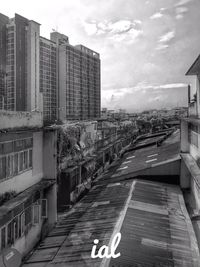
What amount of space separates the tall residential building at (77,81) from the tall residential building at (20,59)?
531 centimetres

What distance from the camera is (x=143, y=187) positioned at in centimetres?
1366

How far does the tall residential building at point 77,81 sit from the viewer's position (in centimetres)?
4375

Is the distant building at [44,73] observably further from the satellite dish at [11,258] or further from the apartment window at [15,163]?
the satellite dish at [11,258]

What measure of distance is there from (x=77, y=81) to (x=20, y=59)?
12.4m

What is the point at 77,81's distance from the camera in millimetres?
47469

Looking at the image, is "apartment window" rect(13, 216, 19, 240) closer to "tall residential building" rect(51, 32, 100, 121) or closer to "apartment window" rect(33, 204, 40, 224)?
"apartment window" rect(33, 204, 40, 224)

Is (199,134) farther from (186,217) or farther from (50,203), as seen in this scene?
(50,203)

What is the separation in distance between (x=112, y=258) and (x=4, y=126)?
16.1 feet

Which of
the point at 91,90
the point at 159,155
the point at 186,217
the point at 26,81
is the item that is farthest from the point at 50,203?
the point at 91,90

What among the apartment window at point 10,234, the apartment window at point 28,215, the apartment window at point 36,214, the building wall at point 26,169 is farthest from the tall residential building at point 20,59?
the apartment window at point 10,234

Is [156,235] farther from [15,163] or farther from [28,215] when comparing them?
[15,163]

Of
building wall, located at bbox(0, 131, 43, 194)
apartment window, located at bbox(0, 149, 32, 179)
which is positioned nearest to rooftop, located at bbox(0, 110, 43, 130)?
building wall, located at bbox(0, 131, 43, 194)

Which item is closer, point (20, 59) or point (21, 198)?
point (21, 198)

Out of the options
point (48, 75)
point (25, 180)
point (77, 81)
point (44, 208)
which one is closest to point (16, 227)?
point (25, 180)
